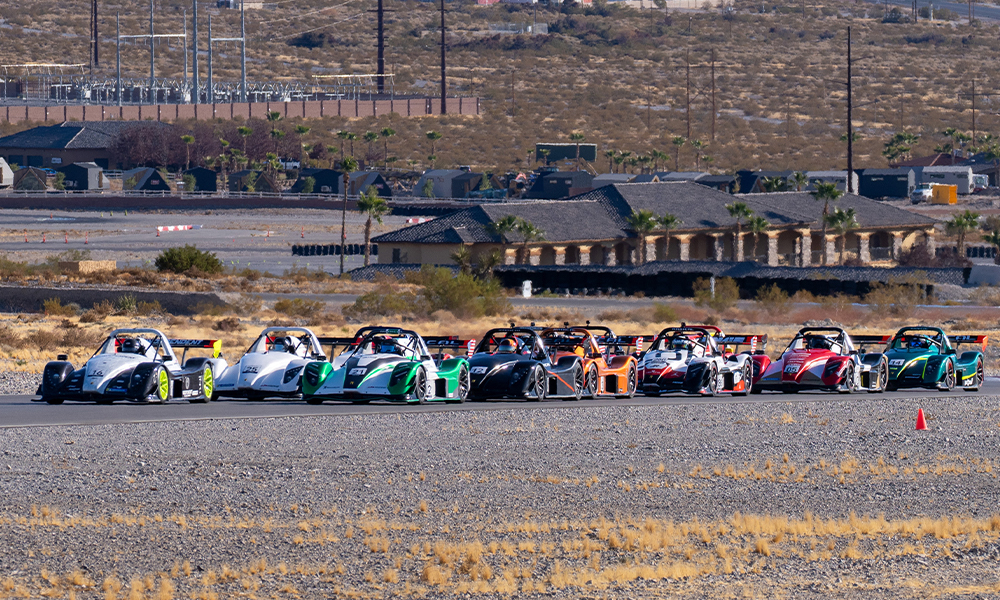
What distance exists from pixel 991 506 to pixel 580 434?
8078 mm

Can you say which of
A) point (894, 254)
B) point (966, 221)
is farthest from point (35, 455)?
point (894, 254)

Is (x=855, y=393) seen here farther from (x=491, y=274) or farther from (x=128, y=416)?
(x=491, y=274)

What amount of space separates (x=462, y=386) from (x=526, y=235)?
5699cm

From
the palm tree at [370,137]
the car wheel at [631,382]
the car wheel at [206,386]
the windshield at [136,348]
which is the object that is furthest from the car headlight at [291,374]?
the palm tree at [370,137]

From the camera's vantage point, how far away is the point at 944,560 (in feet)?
44.8

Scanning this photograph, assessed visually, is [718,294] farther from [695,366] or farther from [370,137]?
[370,137]

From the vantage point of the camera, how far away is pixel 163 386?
1057 inches

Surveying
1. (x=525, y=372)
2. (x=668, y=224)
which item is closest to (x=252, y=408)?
(x=525, y=372)

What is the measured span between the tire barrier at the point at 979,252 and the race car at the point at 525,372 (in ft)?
242

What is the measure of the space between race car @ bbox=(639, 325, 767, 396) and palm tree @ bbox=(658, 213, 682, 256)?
5868cm

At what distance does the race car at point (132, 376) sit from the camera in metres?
26.1

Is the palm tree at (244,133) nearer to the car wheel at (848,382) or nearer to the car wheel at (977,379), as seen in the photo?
the car wheel at (977,379)

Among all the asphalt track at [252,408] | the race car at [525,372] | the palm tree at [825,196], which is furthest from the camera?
the palm tree at [825,196]

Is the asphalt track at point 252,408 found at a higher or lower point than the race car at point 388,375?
lower
